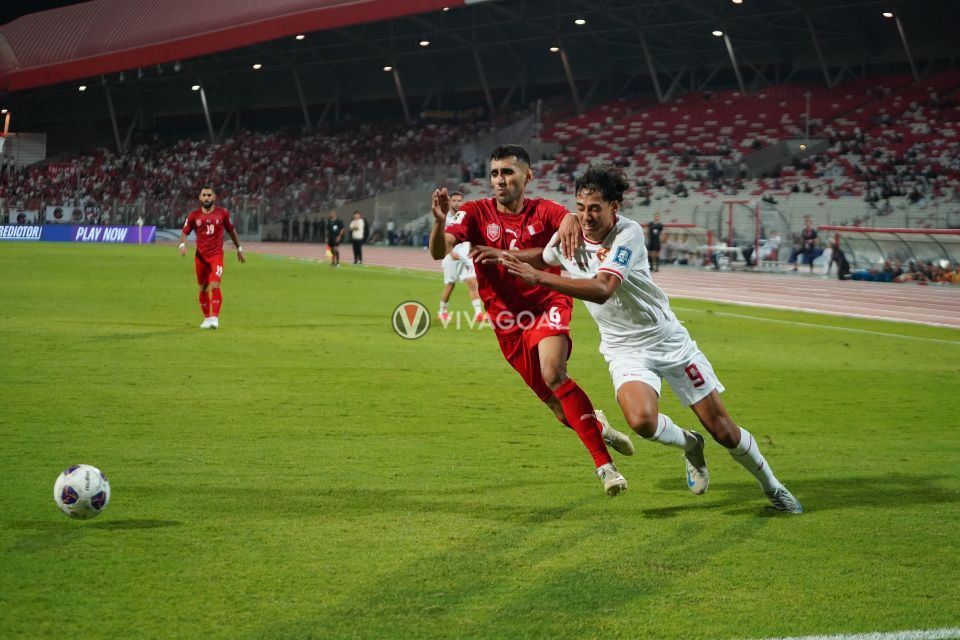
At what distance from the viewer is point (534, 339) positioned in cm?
737

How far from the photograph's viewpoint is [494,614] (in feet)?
15.0

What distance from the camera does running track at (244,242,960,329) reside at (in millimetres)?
23078

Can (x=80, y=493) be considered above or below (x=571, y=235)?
below

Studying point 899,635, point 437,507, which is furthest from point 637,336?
point 899,635

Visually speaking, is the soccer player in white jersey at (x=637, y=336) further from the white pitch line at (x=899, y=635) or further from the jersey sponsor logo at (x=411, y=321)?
the jersey sponsor logo at (x=411, y=321)

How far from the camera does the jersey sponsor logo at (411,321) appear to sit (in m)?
16.4

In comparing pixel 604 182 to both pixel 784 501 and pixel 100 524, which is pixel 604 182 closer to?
pixel 784 501

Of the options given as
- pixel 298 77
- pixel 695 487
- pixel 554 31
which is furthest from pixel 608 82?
pixel 695 487

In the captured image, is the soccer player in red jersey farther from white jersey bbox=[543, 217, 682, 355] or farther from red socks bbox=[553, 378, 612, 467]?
white jersey bbox=[543, 217, 682, 355]

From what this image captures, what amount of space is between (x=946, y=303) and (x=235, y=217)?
46135 mm

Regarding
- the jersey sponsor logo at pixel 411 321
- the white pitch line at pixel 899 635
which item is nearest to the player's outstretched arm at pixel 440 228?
the white pitch line at pixel 899 635

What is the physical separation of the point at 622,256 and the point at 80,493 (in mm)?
3159

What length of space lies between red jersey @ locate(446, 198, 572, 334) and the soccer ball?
281 cm

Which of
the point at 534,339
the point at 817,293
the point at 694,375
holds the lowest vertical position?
the point at 817,293
